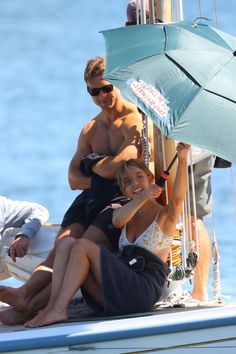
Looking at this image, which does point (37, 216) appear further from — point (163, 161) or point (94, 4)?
point (94, 4)

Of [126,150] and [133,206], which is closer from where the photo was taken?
[133,206]

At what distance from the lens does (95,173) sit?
21.8 ft

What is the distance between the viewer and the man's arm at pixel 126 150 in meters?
6.55

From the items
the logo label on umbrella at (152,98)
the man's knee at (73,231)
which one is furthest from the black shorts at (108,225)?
the logo label on umbrella at (152,98)

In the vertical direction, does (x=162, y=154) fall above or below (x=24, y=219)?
above

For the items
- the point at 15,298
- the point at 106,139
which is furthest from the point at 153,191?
the point at 15,298

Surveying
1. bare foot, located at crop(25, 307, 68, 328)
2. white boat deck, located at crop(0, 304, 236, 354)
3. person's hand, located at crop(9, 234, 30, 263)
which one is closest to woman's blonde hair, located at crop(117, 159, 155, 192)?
bare foot, located at crop(25, 307, 68, 328)

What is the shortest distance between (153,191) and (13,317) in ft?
Result: 3.14

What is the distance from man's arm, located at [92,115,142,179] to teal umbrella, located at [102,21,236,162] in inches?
19.4

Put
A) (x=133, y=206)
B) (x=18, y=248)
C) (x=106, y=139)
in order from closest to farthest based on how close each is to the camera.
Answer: (x=133, y=206)
(x=106, y=139)
(x=18, y=248)

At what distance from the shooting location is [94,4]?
2214cm

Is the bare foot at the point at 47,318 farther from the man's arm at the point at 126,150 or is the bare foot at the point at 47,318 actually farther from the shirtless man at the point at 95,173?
the man's arm at the point at 126,150

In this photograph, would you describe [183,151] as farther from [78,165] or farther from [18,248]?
[18,248]

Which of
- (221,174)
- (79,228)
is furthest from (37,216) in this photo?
(221,174)
